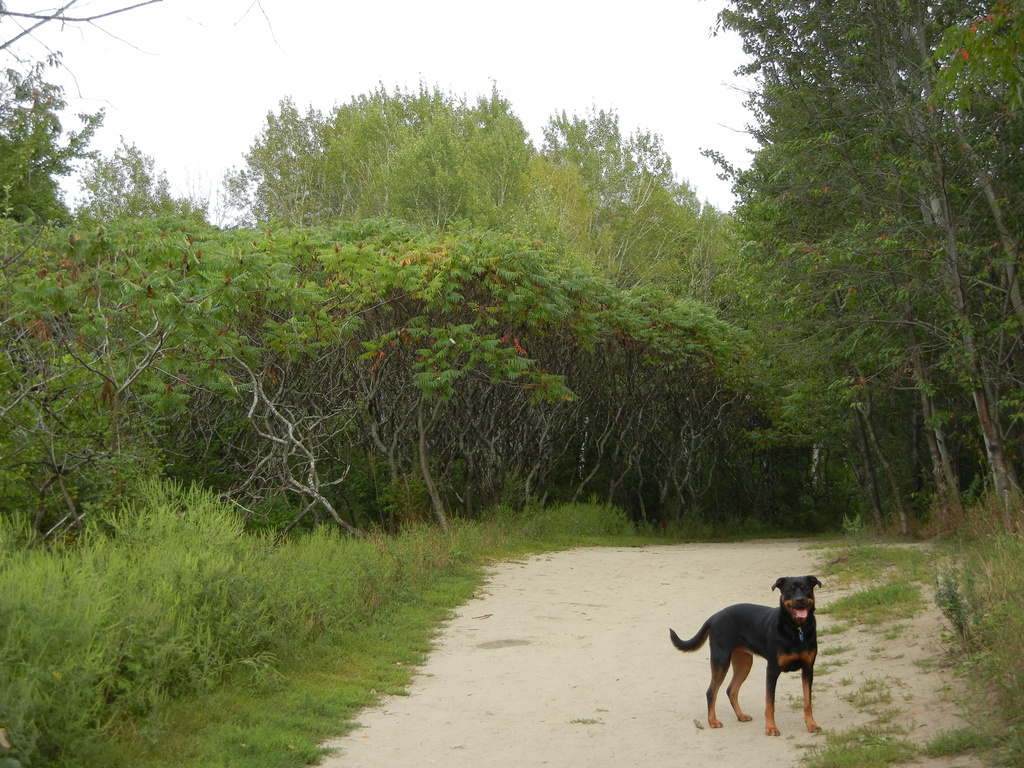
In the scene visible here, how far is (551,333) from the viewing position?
66.2 feet

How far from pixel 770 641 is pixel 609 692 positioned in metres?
2.09

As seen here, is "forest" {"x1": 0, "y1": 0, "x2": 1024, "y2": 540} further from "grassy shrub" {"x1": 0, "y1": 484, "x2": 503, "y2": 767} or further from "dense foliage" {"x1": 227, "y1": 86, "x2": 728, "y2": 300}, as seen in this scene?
"dense foliage" {"x1": 227, "y1": 86, "x2": 728, "y2": 300}

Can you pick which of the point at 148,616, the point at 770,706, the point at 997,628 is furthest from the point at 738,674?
the point at 148,616

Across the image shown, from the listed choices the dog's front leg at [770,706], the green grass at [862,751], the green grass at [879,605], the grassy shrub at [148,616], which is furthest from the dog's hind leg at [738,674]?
the grassy shrub at [148,616]

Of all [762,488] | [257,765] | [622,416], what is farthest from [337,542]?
[762,488]

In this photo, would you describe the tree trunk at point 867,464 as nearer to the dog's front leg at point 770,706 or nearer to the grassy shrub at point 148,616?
the grassy shrub at point 148,616

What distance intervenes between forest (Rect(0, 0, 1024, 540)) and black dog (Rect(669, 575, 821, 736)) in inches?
150

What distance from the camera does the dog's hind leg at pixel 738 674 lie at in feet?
22.0

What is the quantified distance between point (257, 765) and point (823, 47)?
1461cm

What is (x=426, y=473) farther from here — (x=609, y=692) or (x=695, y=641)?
(x=695, y=641)

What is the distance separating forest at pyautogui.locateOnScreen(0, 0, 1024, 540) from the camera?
37.0 ft

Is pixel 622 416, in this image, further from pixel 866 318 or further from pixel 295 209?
→ pixel 295 209

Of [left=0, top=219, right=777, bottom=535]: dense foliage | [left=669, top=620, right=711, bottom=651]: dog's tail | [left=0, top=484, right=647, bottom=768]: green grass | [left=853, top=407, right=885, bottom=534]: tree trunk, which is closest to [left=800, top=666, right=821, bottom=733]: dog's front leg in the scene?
[left=669, top=620, right=711, bottom=651]: dog's tail

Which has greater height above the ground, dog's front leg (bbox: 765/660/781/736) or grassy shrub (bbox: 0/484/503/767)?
grassy shrub (bbox: 0/484/503/767)
